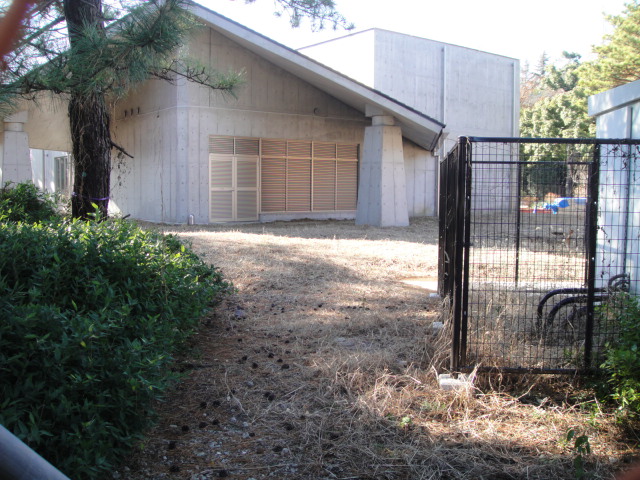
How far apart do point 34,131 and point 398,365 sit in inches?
746

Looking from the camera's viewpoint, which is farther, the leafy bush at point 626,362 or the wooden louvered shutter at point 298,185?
the wooden louvered shutter at point 298,185

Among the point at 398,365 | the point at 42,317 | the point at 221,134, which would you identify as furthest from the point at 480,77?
the point at 42,317

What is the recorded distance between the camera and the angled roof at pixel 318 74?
15.6 metres

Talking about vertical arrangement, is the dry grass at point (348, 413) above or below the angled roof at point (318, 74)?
below

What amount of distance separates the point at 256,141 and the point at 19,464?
59.0 feet

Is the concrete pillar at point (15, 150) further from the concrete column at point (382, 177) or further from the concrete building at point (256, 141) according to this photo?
the concrete column at point (382, 177)

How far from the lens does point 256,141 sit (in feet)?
60.5

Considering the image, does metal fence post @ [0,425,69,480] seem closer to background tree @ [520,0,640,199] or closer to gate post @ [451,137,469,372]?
gate post @ [451,137,469,372]

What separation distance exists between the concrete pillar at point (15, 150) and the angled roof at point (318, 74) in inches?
293

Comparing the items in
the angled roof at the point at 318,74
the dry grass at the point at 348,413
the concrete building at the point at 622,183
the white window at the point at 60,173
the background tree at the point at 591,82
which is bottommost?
the dry grass at the point at 348,413

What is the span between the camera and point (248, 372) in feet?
15.4

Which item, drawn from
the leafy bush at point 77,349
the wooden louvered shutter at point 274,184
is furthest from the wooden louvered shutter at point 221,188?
the leafy bush at point 77,349

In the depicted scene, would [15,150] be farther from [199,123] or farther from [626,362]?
[626,362]

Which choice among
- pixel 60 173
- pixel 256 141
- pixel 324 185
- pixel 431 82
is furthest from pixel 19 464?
pixel 60 173
